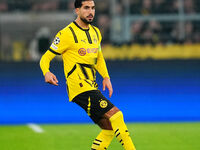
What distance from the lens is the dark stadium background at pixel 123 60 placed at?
477 inches

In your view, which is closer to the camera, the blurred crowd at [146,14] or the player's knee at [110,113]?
the player's knee at [110,113]

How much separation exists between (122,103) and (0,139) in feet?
14.4

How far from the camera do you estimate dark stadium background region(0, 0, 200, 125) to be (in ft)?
39.8

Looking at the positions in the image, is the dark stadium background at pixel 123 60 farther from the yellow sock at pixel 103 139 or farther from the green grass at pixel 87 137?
the yellow sock at pixel 103 139

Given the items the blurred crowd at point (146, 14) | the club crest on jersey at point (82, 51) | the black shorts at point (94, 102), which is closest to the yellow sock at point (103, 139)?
the black shorts at point (94, 102)

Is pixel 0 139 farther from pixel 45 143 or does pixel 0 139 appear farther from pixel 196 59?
pixel 196 59

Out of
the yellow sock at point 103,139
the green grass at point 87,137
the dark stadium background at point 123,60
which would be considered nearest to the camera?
the yellow sock at point 103,139

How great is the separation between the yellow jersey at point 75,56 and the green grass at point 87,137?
230 cm

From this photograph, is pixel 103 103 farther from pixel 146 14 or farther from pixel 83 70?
pixel 146 14

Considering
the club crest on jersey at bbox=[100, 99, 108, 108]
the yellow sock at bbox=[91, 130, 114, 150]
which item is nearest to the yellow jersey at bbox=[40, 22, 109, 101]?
the club crest on jersey at bbox=[100, 99, 108, 108]

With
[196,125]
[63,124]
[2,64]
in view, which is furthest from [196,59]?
[2,64]

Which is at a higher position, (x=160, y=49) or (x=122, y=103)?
(x=160, y=49)

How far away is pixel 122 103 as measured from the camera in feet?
40.7

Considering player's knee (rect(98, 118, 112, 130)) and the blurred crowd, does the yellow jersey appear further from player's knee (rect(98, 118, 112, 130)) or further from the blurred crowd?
the blurred crowd
